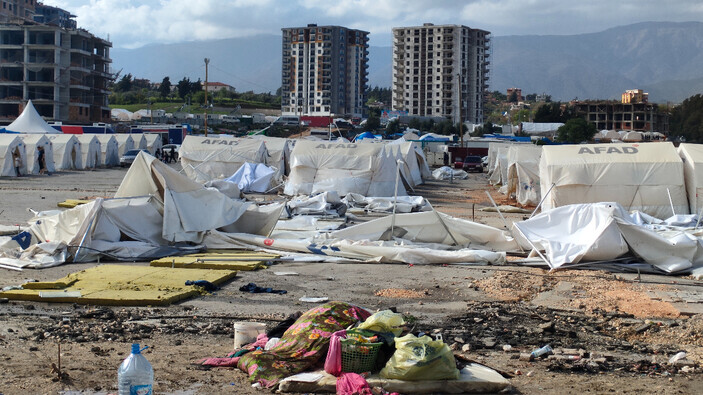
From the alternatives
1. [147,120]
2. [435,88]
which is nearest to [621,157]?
[147,120]

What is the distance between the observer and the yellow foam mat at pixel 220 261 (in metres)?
14.0

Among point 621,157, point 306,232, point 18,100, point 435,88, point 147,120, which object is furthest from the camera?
point 435,88

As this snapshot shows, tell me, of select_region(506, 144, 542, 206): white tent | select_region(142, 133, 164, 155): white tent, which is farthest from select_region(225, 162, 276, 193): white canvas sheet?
select_region(142, 133, 164, 155): white tent

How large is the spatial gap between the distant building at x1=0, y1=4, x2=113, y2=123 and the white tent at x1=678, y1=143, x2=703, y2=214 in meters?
80.8

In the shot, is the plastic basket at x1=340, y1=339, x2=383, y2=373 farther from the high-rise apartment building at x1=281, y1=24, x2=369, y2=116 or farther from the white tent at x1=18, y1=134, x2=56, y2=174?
the high-rise apartment building at x1=281, y1=24, x2=369, y2=116

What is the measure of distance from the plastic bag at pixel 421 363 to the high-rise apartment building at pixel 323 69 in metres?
163

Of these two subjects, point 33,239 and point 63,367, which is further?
point 33,239

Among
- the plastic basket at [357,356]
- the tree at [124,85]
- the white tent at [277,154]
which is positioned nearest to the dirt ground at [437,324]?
the plastic basket at [357,356]

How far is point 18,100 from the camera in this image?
91688 mm

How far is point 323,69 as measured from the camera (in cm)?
17425

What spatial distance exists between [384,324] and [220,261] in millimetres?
7388

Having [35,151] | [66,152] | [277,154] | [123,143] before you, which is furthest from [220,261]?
[123,143]

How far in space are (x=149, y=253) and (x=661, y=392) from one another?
10.5 m

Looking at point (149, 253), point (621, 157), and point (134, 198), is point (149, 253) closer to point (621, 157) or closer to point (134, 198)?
point (134, 198)
